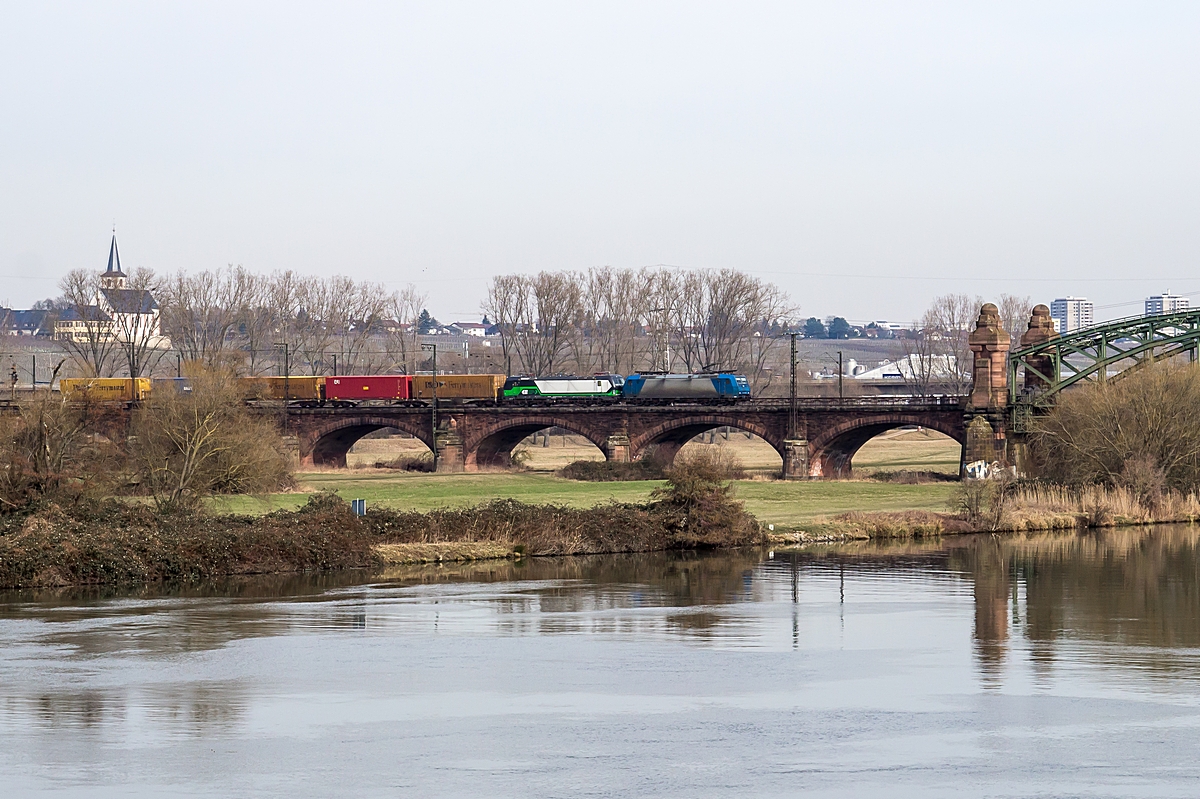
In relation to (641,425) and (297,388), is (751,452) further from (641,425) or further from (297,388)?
(297,388)

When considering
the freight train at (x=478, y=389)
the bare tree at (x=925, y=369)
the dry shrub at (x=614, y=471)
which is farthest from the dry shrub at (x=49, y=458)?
the bare tree at (x=925, y=369)

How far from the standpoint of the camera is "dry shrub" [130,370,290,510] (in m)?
52.3

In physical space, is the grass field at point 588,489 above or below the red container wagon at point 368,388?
below

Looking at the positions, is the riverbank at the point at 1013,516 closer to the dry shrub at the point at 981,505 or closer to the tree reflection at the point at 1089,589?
the dry shrub at the point at 981,505

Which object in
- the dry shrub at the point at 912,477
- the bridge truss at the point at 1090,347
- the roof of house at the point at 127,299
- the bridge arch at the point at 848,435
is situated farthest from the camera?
the roof of house at the point at 127,299

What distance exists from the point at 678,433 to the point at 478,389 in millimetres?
13663

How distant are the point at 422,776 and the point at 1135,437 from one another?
47271 millimetres

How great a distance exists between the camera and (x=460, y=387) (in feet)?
332

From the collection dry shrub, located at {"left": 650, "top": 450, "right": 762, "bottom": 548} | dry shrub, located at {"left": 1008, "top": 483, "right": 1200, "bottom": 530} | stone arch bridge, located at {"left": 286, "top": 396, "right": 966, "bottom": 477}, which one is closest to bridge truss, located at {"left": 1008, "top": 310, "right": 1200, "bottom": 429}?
stone arch bridge, located at {"left": 286, "top": 396, "right": 966, "bottom": 477}

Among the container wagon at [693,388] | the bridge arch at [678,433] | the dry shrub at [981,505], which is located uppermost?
the container wagon at [693,388]

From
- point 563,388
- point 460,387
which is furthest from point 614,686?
point 460,387

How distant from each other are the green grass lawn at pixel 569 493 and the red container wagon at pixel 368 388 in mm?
12355

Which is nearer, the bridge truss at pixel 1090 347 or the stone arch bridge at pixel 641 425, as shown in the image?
the bridge truss at pixel 1090 347

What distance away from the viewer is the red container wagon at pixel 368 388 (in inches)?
3974
